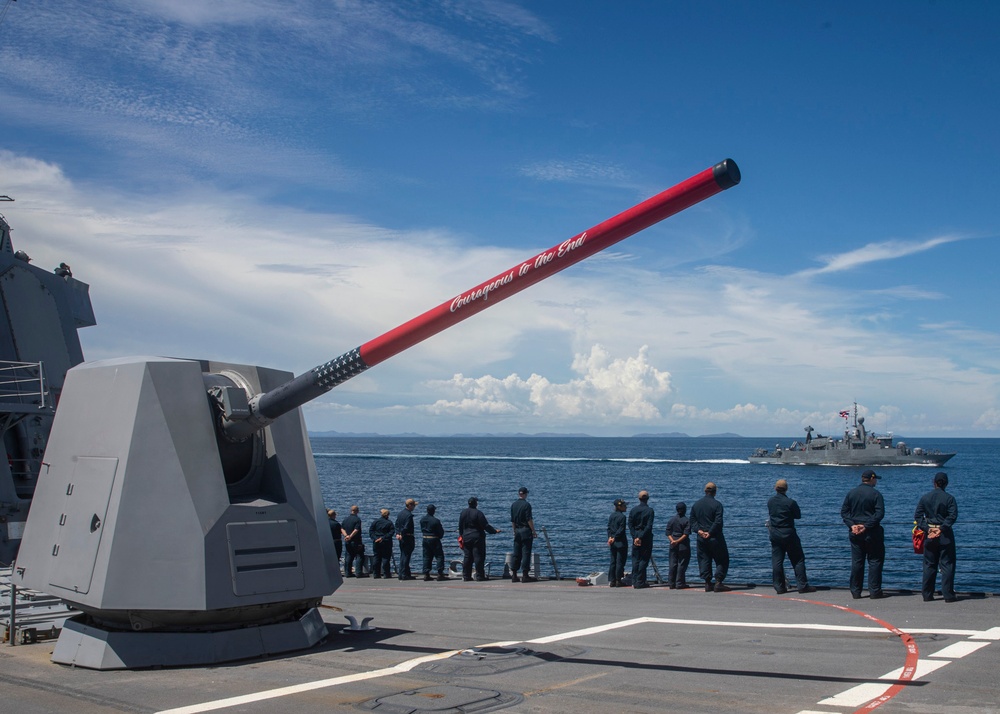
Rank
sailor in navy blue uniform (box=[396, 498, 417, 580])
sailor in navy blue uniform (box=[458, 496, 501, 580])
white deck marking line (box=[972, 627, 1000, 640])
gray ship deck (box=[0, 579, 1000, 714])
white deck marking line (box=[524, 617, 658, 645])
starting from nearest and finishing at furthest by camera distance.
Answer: gray ship deck (box=[0, 579, 1000, 714]) < white deck marking line (box=[972, 627, 1000, 640]) < white deck marking line (box=[524, 617, 658, 645]) < sailor in navy blue uniform (box=[458, 496, 501, 580]) < sailor in navy blue uniform (box=[396, 498, 417, 580])

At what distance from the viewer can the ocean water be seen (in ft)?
98.1

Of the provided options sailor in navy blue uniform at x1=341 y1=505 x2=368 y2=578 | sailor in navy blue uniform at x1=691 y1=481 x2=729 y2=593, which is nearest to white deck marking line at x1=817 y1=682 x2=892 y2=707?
sailor in navy blue uniform at x1=691 y1=481 x2=729 y2=593

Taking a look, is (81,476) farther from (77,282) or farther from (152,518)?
(77,282)

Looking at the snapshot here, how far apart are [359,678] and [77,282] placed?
12023 millimetres

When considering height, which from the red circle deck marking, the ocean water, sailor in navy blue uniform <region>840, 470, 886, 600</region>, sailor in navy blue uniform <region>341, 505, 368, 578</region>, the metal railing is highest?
the metal railing

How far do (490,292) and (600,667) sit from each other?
3226mm

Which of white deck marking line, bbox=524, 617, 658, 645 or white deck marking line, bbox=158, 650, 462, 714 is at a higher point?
white deck marking line, bbox=158, 650, 462, 714

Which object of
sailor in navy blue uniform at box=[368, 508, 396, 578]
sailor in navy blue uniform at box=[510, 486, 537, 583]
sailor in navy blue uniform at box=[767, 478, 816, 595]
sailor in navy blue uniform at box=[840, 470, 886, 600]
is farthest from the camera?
sailor in navy blue uniform at box=[368, 508, 396, 578]

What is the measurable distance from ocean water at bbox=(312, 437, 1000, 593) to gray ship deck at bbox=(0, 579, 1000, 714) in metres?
3.48

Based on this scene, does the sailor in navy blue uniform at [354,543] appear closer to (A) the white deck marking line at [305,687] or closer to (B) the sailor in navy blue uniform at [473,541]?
(B) the sailor in navy blue uniform at [473,541]

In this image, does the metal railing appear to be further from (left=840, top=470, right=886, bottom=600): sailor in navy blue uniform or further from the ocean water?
(left=840, top=470, right=886, bottom=600): sailor in navy blue uniform

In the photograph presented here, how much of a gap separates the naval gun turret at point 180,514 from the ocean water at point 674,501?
24.3ft

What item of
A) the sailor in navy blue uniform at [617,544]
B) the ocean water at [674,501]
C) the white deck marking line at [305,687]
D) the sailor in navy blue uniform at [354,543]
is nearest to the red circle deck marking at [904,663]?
the ocean water at [674,501]

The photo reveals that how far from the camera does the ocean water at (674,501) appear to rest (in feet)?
98.1
